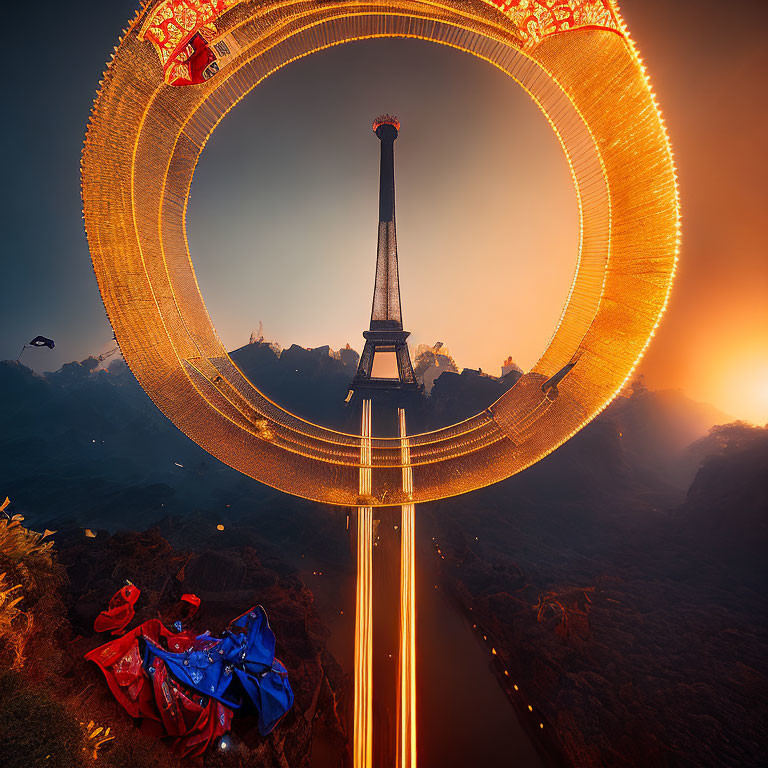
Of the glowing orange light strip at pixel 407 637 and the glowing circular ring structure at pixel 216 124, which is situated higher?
the glowing circular ring structure at pixel 216 124

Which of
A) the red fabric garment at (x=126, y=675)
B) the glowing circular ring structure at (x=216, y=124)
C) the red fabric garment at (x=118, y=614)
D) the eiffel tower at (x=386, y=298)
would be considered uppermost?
the eiffel tower at (x=386, y=298)

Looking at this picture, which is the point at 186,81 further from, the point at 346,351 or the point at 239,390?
the point at 346,351

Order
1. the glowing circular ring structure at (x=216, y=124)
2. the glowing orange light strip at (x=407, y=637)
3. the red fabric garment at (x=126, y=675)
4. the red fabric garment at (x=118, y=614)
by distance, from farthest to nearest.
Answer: the glowing orange light strip at (x=407, y=637), the red fabric garment at (x=118, y=614), the red fabric garment at (x=126, y=675), the glowing circular ring structure at (x=216, y=124)

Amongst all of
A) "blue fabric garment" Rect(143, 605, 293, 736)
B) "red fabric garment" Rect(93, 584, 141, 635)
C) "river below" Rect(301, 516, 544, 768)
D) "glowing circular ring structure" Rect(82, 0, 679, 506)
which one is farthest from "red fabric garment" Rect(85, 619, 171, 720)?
"river below" Rect(301, 516, 544, 768)

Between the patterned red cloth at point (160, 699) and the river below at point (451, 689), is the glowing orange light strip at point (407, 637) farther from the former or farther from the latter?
the patterned red cloth at point (160, 699)

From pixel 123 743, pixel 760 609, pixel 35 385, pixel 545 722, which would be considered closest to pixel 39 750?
pixel 123 743

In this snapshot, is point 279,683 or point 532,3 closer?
point 532,3

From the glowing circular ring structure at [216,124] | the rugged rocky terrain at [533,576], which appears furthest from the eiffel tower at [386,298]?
the glowing circular ring structure at [216,124]
